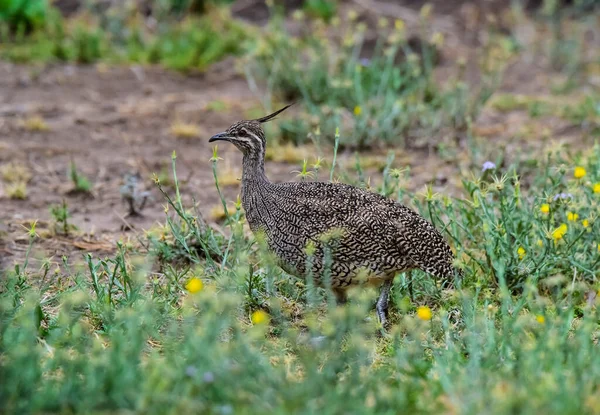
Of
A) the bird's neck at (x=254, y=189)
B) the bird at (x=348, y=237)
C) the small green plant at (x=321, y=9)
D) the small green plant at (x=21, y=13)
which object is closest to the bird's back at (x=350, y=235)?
the bird at (x=348, y=237)

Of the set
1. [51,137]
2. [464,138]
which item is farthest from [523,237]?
[51,137]

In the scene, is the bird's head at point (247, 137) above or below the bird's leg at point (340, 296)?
above

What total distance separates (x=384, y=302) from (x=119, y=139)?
13.2 ft

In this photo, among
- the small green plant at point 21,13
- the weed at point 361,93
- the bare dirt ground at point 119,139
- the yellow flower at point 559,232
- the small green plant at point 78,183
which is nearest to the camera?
the yellow flower at point 559,232

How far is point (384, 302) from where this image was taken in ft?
16.5

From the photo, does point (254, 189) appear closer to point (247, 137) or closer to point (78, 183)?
point (247, 137)

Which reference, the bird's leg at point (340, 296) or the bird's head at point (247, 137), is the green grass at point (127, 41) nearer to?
the bird's head at point (247, 137)

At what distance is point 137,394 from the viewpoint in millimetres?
3287

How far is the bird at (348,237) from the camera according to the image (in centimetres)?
471

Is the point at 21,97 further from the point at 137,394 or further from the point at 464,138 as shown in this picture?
the point at 137,394

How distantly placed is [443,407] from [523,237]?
205 centimetres

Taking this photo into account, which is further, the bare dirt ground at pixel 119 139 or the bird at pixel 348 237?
the bare dirt ground at pixel 119 139

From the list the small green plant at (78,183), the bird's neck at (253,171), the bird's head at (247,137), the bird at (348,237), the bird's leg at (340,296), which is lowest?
the small green plant at (78,183)

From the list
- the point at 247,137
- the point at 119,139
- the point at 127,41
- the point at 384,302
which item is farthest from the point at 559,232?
the point at 127,41
